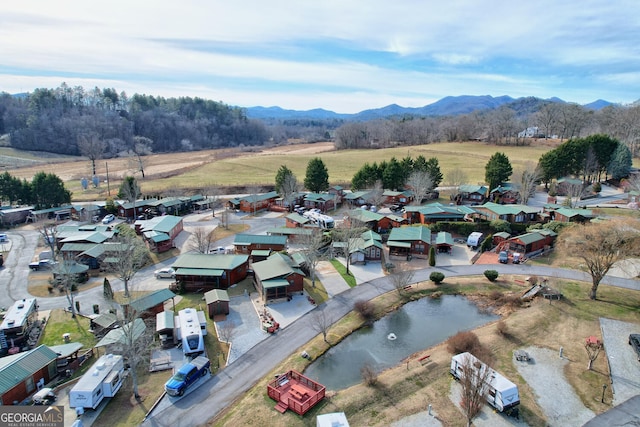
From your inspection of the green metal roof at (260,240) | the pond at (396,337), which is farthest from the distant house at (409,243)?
the green metal roof at (260,240)

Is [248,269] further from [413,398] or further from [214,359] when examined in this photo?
[413,398]

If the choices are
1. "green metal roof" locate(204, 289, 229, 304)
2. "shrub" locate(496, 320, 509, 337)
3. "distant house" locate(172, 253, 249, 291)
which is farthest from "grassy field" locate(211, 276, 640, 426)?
"distant house" locate(172, 253, 249, 291)

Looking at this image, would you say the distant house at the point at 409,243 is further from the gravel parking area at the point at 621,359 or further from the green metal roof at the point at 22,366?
the green metal roof at the point at 22,366

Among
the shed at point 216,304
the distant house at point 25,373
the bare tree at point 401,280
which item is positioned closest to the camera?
the distant house at point 25,373

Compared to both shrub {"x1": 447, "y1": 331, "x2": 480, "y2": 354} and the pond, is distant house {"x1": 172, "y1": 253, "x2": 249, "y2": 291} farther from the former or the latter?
shrub {"x1": 447, "y1": 331, "x2": 480, "y2": 354}

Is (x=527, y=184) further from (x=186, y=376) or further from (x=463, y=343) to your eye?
(x=186, y=376)

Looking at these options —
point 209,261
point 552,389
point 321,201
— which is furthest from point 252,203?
point 552,389
